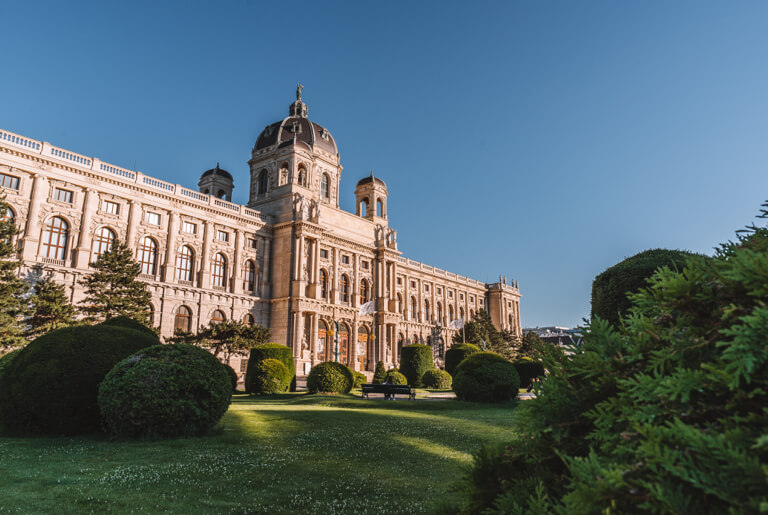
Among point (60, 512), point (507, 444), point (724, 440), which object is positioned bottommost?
point (60, 512)

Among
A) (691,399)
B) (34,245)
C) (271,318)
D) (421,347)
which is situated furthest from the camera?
(271,318)

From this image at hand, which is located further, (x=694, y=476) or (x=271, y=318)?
(x=271, y=318)

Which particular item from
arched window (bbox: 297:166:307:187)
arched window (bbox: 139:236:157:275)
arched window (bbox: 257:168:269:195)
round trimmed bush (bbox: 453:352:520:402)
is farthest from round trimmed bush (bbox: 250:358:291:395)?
arched window (bbox: 257:168:269:195)

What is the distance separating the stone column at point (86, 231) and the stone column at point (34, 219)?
7.57ft

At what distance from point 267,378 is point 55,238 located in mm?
18446

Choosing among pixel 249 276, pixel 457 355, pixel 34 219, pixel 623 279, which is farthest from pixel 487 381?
pixel 34 219

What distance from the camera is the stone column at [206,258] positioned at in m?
37.7

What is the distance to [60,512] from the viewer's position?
15.7 feet

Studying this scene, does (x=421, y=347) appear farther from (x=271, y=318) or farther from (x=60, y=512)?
(x=60, y=512)

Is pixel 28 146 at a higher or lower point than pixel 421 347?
higher

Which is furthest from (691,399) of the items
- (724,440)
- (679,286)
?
(679,286)

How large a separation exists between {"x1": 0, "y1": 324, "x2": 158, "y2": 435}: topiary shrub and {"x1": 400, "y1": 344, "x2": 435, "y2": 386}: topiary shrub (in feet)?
80.3

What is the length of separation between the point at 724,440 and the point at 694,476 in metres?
0.14

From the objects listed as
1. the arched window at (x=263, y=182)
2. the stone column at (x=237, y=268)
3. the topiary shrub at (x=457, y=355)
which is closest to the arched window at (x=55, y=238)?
the stone column at (x=237, y=268)
